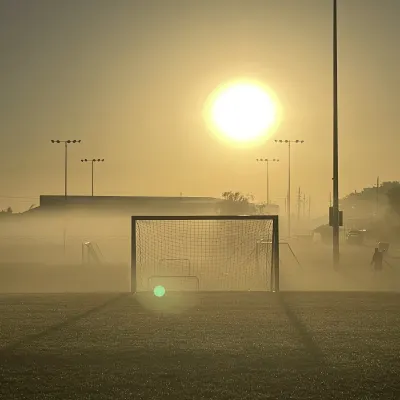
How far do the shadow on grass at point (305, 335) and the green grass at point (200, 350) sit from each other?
0.01 meters

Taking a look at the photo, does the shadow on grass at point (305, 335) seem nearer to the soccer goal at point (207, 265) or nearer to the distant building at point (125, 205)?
the soccer goal at point (207, 265)

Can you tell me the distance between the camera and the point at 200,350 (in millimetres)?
9438

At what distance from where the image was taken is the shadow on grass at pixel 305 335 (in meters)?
9.12

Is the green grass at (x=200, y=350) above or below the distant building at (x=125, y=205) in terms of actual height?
below

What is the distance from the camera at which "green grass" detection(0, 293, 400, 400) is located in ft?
25.4

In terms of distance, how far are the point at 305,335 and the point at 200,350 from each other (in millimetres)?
1788

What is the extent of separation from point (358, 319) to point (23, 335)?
5.12m

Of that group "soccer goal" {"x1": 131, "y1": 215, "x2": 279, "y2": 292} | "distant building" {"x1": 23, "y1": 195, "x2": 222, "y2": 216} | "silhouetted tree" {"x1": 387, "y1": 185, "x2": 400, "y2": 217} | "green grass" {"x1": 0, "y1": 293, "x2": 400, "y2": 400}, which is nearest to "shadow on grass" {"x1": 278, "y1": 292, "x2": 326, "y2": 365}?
"green grass" {"x1": 0, "y1": 293, "x2": 400, "y2": 400}

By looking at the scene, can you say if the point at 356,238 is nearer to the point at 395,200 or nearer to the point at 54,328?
the point at 395,200

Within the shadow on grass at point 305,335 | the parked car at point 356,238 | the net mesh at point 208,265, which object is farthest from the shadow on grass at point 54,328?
the parked car at point 356,238

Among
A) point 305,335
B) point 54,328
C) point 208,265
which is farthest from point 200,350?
point 208,265

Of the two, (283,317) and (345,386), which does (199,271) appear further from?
(345,386)

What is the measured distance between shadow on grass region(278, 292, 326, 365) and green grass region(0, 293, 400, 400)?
1 cm

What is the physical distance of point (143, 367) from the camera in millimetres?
8562
